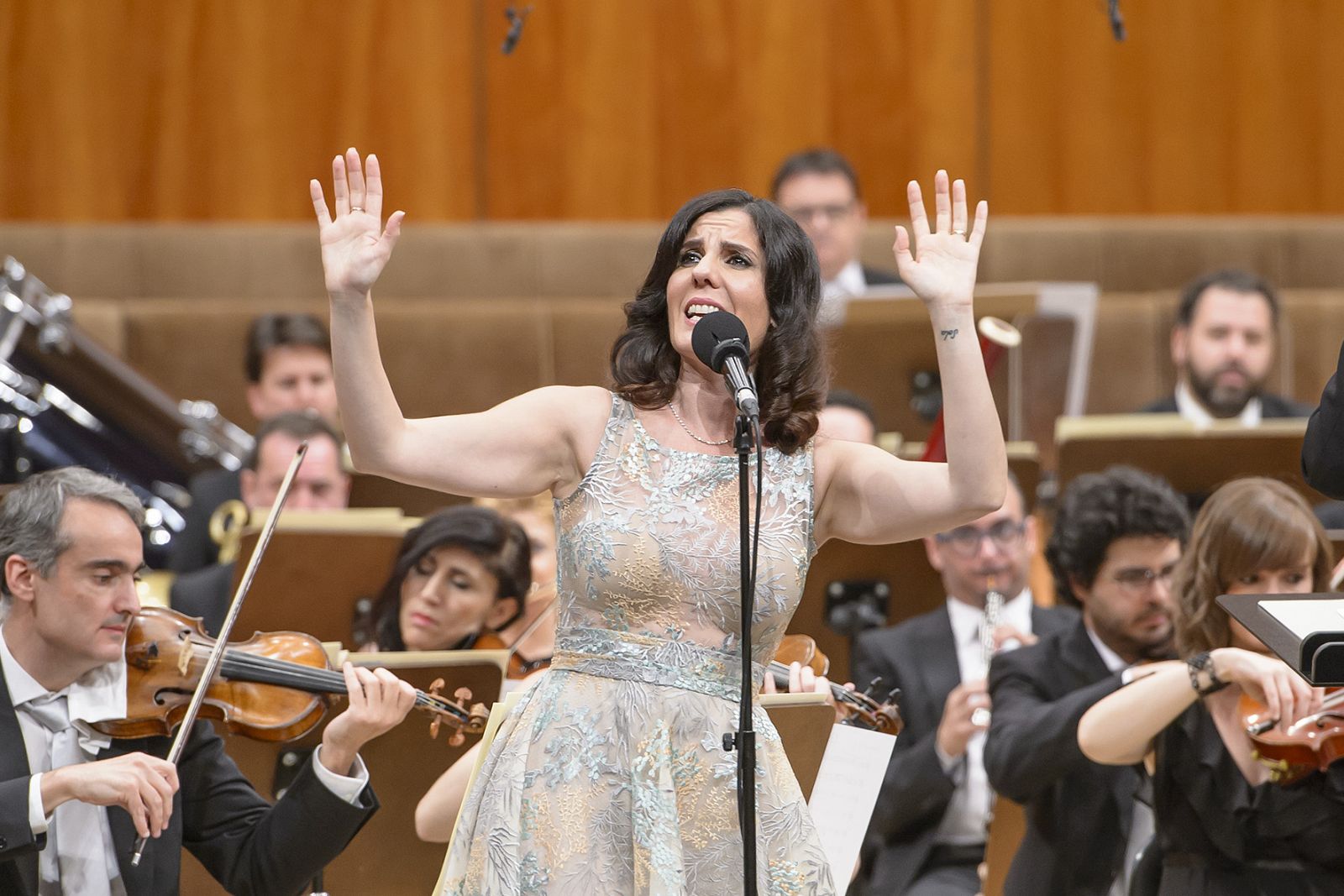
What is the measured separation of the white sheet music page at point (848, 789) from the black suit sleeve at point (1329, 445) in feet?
2.33

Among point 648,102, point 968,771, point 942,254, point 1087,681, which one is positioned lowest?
point 968,771

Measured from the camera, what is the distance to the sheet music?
5.24 ft

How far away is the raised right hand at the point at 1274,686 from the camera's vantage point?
7.94ft

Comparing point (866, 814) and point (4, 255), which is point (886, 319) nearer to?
point (866, 814)

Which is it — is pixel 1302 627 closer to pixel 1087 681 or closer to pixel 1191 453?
pixel 1087 681

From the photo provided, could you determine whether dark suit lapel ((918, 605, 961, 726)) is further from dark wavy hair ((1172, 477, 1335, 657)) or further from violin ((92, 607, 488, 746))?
violin ((92, 607, 488, 746))

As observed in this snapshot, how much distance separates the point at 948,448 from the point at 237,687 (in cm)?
109

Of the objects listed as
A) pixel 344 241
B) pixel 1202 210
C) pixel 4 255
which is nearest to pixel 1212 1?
pixel 1202 210

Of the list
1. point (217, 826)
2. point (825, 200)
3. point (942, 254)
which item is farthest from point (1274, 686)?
point (825, 200)

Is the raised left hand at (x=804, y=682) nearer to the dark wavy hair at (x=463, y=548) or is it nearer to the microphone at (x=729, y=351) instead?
the microphone at (x=729, y=351)

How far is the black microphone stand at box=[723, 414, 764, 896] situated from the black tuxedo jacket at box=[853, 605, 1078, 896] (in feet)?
4.51

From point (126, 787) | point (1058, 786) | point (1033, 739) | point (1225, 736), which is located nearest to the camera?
point (126, 787)

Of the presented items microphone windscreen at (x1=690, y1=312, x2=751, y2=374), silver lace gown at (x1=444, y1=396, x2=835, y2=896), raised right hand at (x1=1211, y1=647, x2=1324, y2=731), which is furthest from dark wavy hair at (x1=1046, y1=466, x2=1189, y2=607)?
microphone windscreen at (x1=690, y1=312, x2=751, y2=374)

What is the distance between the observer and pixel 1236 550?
8.93 ft
